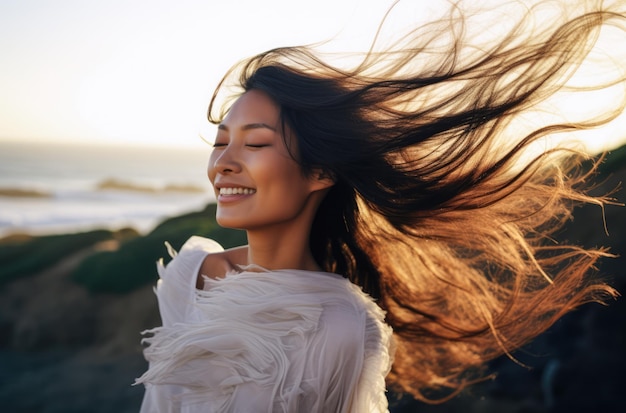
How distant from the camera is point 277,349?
2.62 meters

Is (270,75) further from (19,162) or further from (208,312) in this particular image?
(19,162)

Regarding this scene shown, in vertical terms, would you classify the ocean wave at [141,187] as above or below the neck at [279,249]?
below

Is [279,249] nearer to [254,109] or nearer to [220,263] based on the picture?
[220,263]

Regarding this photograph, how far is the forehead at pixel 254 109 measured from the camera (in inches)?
108

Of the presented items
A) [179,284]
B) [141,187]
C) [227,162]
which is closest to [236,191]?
[227,162]

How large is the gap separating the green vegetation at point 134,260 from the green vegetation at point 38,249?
73 centimetres

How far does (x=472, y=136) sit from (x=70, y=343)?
6.38m

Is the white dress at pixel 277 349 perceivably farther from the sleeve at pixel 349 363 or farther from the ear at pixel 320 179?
the ear at pixel 320 179

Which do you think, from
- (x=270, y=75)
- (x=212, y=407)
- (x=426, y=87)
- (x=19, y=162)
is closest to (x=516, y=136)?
(x=426, y=87)

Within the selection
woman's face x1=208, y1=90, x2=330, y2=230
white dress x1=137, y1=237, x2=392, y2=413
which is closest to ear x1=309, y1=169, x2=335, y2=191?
woman's face x1=208, y1=90, x2=330, y2=230

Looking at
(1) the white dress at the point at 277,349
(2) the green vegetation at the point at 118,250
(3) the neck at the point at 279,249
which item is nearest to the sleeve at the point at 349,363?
(1) the white dress at the point at 277,349

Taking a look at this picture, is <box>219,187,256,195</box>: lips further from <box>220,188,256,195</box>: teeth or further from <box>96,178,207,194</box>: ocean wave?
<box>96,178,207,194</box>: ocean wave

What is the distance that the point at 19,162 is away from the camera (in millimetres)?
53219

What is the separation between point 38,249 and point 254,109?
26.1 ft
